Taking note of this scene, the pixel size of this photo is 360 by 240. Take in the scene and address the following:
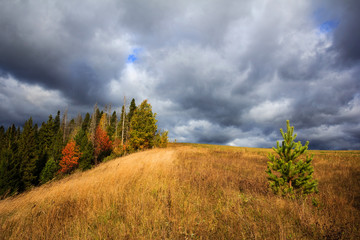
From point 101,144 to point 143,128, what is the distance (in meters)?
18.1

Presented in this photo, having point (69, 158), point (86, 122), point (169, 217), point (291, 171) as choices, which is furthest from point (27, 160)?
point (86, 122)

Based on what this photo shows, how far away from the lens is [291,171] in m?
5.07

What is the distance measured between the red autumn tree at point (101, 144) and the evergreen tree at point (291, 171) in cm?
3468

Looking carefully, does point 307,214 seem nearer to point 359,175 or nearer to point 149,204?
point 149,204

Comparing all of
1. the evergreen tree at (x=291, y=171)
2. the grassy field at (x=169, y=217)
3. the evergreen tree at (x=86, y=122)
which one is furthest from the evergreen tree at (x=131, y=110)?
the evergreen tree at (x=291, y=171)

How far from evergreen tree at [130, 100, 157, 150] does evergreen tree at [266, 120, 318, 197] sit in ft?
70.8

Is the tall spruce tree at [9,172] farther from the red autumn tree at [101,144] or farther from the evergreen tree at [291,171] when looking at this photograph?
the evergreen tree at [291,171]

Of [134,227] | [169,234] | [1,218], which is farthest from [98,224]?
[1,218]

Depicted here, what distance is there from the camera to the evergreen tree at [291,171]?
16.2 ft

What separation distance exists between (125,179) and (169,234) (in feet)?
13.3

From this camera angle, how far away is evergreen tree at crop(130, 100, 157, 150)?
987 inches

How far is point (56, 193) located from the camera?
5098 mm

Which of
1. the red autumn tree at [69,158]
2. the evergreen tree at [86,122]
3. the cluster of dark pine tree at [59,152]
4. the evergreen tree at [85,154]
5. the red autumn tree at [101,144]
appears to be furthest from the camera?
the evergreen tree at [86,122]

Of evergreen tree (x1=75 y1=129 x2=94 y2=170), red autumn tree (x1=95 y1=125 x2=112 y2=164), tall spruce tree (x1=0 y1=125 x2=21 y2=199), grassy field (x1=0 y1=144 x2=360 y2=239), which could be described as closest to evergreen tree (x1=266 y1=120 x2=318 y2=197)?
grassy field (x1=0 y1=144 x2=360 y2=239)
